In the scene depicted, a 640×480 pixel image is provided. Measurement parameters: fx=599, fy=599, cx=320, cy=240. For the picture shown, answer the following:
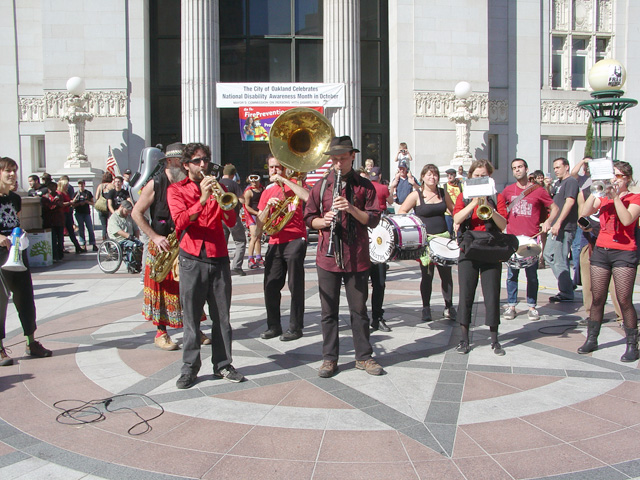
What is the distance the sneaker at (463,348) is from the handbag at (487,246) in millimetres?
898

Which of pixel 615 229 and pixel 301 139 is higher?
pixel 301 139

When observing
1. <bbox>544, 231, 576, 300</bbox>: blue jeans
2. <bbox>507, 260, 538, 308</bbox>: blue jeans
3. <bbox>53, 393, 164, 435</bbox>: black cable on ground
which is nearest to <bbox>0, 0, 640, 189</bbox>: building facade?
<bbox>544, 231, 576, 300</bbox>: blue jeans

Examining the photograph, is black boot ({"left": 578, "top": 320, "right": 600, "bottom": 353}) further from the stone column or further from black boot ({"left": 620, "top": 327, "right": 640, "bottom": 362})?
the stone column

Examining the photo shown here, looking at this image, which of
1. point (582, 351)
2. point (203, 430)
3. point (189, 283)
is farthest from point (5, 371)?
point (582, 351)

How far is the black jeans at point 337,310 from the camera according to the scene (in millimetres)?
5633

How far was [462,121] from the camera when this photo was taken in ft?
69.9

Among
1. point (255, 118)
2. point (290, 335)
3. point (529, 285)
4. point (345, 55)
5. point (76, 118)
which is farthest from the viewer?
point (345, 55)

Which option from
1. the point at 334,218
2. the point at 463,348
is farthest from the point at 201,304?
the point at 463,348

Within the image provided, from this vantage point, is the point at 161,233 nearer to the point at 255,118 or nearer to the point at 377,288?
the point at 377,288

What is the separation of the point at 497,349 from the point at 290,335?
2292 mm

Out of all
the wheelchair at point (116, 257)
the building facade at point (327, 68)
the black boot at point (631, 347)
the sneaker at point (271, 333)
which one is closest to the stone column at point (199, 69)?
the building facade at point (327, 68)

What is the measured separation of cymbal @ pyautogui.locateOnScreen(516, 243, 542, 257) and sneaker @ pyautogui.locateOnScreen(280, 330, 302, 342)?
279 cm

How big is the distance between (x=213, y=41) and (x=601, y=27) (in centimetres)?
1562

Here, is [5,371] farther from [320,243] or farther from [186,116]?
→ [186,116]
